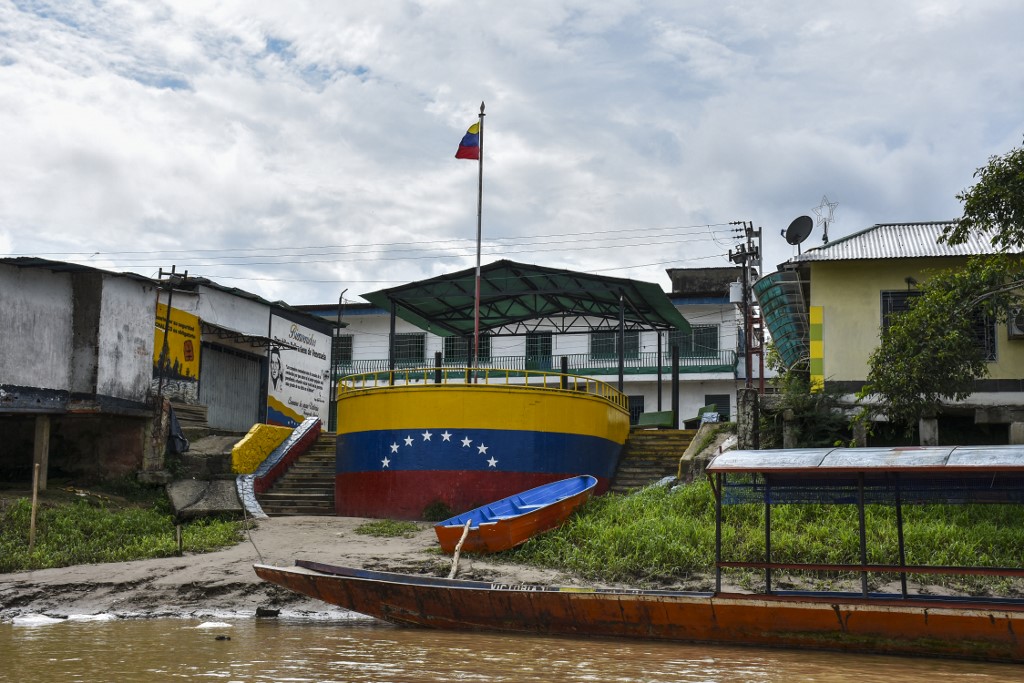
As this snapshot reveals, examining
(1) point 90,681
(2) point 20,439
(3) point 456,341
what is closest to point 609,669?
(1) point 90,681

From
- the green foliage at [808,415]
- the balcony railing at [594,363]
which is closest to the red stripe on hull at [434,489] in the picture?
the green foliage at [808,415]

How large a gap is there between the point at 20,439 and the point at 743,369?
2566cm

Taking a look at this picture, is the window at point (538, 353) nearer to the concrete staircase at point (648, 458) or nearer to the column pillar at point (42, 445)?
the concrete staircase at point (648, 458)

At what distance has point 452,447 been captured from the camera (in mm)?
20781

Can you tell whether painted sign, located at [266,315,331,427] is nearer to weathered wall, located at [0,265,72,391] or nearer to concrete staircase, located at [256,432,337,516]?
concrete staircase, located at [256,432,337,516]

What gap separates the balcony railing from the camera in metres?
40.6

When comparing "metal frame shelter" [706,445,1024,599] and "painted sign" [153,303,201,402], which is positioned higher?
"painted sign" [153,303,201,402]

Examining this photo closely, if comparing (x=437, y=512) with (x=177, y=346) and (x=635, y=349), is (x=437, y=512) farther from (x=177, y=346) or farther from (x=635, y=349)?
(x=635, y=349)

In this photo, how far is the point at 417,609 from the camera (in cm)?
1329

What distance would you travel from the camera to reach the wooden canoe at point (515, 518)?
16.5 meters

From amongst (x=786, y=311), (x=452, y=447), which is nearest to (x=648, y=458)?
(x=786, y=311)

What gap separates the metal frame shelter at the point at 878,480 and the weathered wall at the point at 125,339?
13.1 metres

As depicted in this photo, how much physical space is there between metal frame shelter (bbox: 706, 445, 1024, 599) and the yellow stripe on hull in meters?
7.52

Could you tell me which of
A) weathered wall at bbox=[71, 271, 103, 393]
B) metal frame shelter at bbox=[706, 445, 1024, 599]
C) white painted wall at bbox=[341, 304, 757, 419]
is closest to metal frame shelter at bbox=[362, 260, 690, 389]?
weathered wall at bbox=[71, 271, 103, 393]
